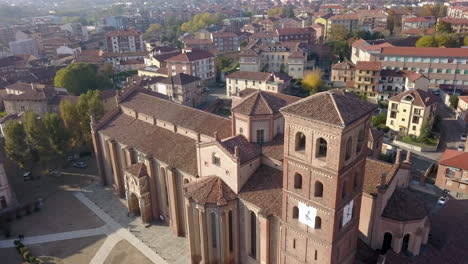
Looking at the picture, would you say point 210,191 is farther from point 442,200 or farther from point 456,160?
point 456,160

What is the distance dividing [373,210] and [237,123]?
1767cm

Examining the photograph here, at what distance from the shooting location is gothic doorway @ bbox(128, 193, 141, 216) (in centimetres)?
5256

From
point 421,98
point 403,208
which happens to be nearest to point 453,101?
point 421,98

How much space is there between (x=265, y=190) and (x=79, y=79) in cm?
8274

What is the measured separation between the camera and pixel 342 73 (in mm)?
105250

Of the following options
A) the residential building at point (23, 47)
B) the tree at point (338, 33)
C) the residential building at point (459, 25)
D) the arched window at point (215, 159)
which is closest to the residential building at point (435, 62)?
the tree at point (338, 33)

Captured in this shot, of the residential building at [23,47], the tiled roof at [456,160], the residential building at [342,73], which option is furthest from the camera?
the residential building at [23,47]

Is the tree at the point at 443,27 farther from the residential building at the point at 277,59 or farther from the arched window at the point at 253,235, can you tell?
the arched window at the point at 253,235

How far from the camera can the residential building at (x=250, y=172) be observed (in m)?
29.4

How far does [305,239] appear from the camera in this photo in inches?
1284

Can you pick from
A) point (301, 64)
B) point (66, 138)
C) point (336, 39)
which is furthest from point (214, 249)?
point (336, 39)

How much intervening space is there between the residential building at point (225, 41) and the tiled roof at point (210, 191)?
12685 centimetres

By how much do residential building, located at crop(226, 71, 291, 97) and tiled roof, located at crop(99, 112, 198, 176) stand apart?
4280 centimetres

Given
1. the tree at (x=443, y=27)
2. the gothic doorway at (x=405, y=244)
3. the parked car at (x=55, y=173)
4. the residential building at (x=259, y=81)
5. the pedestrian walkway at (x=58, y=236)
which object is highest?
the tree at (x=443, y=27)
